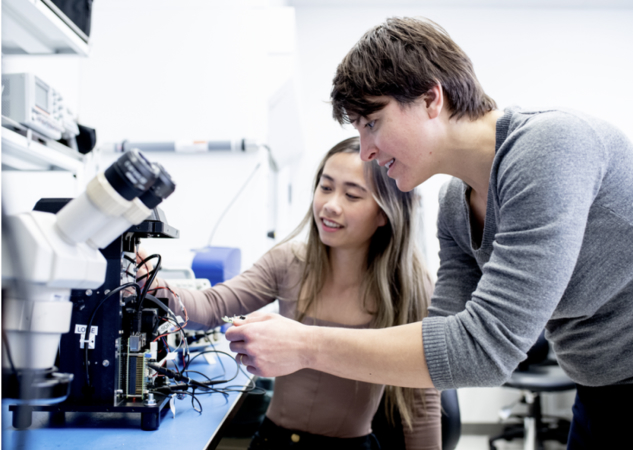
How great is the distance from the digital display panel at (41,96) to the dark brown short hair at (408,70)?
2.56 feet

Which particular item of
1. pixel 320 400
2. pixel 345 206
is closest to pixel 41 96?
pixel 345 206

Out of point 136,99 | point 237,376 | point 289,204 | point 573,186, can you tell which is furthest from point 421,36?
point 289,204

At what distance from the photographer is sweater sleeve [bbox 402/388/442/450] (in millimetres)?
1215

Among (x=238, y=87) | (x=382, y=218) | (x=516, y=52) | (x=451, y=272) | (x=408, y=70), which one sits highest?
(x=516, y=52)

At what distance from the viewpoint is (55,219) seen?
46cm

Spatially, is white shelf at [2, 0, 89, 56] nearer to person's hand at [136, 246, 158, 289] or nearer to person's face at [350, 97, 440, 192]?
person's hand at [136, 246, 158, 289]

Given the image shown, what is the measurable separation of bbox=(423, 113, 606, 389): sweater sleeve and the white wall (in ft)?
9.06

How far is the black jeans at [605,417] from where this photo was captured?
84cm

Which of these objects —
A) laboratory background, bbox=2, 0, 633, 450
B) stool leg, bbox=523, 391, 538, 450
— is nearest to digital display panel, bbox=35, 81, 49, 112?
laboratory background, bbox=2, 0, 633, 450

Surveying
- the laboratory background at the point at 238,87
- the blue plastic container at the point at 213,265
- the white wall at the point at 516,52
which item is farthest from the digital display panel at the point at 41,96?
the white wall at the point at 516,52

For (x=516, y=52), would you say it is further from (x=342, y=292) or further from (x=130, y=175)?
(x=130, y=175)

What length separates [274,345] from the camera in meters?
0.77

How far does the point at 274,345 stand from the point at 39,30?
1021mm

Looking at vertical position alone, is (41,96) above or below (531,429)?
above
